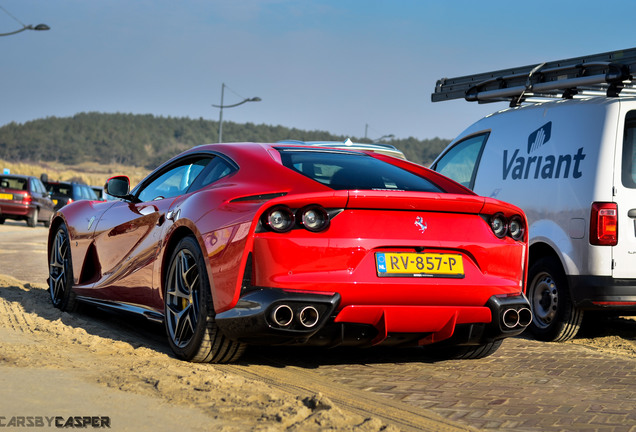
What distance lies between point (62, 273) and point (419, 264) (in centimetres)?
387

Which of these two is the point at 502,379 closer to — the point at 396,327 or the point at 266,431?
the point at 396,327

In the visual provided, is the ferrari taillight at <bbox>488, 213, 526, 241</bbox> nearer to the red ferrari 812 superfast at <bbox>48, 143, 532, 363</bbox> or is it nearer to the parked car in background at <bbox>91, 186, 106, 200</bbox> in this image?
the red ferrari 812 superfast at <bbox>48, 143, 532, 363</bbox>

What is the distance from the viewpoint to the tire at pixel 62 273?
7.62 metres

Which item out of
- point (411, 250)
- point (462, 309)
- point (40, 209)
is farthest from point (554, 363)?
point (40, 209)

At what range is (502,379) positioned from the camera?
5469mm

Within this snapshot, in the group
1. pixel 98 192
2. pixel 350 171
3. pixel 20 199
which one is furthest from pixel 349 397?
pixel 98 192

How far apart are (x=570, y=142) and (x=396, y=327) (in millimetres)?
3132

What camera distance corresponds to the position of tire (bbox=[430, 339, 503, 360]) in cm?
615

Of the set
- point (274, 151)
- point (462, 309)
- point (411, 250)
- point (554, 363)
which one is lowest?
point (554, 363)

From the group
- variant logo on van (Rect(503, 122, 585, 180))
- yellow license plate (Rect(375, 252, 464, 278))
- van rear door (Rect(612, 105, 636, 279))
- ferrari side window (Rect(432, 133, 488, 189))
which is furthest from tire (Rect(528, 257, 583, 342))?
yellow license plate (Rect(375, 252, 464, 278))

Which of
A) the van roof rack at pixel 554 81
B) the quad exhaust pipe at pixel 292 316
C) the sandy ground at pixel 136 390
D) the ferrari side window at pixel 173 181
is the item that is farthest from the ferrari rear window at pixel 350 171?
the van roof rack at pixel 554 81

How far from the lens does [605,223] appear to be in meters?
7.03

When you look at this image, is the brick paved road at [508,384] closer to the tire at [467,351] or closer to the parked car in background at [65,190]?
the tire at [467,351]

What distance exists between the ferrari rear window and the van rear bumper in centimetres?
205
